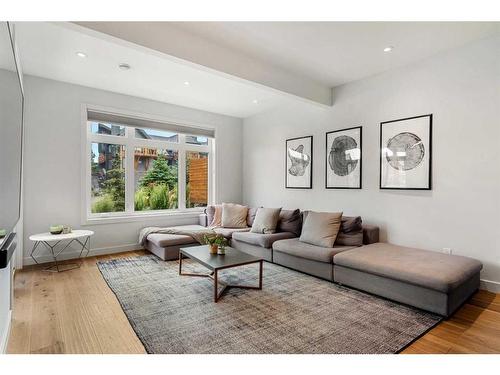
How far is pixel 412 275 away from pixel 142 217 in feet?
13.8

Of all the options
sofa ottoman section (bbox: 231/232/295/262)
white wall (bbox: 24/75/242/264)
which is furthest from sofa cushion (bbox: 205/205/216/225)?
white wall (bbox: 24/75/242/264)

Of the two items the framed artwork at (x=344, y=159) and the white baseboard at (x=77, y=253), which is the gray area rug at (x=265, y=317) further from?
the framed artwork at (x=344, y=159)

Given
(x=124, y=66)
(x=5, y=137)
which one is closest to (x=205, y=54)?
(x=124, y=66)

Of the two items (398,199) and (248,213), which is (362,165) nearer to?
(398,199)

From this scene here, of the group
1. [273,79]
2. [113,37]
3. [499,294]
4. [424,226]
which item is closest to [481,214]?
[424,226]

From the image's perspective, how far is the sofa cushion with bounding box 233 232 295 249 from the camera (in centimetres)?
411

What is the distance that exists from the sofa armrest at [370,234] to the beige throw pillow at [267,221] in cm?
138

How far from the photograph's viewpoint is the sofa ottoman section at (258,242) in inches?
162

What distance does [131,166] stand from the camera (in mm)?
4910

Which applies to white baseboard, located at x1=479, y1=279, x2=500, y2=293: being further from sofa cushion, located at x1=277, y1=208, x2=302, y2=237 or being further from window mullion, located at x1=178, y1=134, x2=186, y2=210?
window mullion, located at x1=178, y1=134, x2=186, y2=210

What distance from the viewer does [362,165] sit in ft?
13.2

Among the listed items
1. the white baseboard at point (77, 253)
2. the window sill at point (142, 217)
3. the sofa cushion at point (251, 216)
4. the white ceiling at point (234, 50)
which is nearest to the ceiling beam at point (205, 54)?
the white ceiling at point (234, 50)

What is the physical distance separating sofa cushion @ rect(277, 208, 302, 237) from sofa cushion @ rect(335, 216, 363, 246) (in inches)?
31.9

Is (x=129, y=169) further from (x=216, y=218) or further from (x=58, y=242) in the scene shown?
(x=216, y=218)
